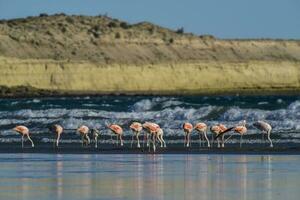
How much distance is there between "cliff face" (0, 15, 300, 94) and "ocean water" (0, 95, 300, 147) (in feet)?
77.9

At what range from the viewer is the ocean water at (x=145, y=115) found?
1770 inches

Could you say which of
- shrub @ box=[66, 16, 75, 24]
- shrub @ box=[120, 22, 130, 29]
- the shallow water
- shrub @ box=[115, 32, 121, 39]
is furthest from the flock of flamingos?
shrub @ box=[120, 22, 130, 29]

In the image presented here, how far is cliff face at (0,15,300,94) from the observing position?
9431 centimetres

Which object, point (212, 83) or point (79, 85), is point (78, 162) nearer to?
point (79, 85)

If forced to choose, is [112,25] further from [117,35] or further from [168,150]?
[168,150]

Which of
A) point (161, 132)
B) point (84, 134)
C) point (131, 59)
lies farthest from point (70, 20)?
point (161, 132)

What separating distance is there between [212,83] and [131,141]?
60.3m

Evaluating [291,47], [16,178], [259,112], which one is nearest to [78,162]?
[16,178]

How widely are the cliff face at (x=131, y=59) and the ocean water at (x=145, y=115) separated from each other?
23.7m

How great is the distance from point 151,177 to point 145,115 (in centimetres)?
2951

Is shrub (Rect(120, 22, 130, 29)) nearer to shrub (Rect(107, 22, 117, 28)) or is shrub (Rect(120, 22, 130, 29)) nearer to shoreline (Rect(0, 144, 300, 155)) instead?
shrub (Rect(107, 22, 117, 28))

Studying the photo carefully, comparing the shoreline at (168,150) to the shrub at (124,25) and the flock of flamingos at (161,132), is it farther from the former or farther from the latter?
the shrub at (124,25)

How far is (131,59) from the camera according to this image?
110 meters

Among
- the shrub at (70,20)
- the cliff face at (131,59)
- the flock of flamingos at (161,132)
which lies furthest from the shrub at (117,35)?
the flock of flamingos at (161,132)
